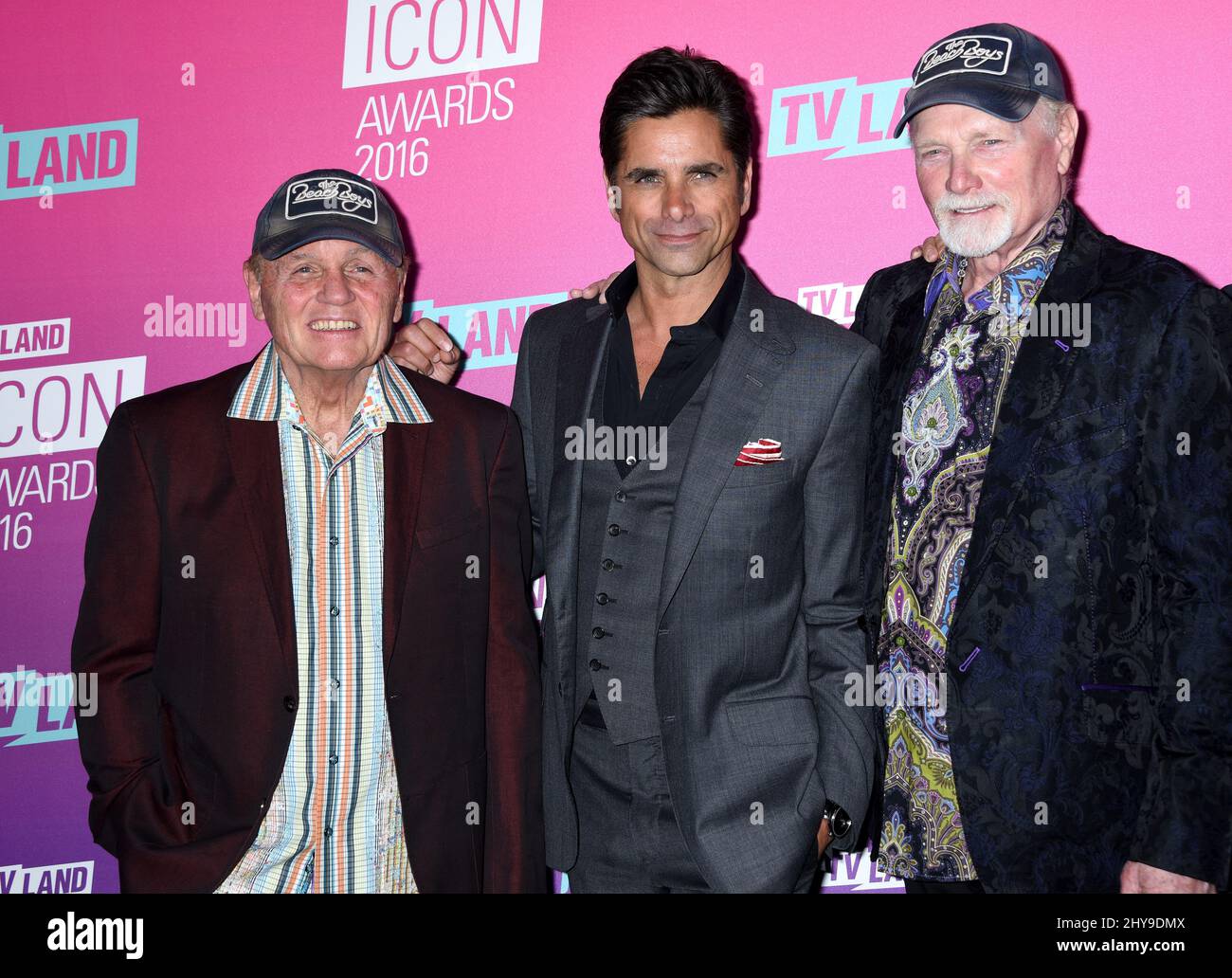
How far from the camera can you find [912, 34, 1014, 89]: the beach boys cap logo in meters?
2.49

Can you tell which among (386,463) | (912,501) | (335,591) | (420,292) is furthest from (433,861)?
(420,292)

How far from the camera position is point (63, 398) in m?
3.87

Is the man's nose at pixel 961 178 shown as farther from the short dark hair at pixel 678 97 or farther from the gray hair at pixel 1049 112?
the short dark hair at pixel 678 97

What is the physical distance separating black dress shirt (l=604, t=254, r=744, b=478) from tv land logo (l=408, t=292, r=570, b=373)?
3.60ft

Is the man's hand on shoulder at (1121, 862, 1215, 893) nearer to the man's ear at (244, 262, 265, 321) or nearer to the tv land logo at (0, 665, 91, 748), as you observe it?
the man's ear at (244, 262, 265, 321)

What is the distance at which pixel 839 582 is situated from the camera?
8.19 ft

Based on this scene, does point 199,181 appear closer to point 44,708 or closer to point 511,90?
point 511,90

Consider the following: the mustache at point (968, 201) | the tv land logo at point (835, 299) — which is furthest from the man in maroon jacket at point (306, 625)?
the tv land logo at point (835, 299)

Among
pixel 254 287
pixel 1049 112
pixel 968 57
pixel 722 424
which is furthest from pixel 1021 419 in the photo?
pixel 254 287

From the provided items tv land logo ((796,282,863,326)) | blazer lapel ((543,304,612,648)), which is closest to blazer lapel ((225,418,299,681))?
blazer lapel ((543,304,612,648))

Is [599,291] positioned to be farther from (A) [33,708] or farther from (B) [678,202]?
(A) [33,708]

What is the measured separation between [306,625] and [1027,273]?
1682 millimetres

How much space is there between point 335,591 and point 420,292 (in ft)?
5.62

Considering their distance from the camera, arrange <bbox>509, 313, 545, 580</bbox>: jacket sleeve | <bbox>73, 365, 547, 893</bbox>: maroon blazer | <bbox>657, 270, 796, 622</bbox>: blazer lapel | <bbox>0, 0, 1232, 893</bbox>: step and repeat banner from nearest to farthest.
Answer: <bbox>73, 365, 547, 893</bbox>: maroon blazer < <bbox>657, 270, 796, 622</bbox>: blazer lapel < <bbox>509, 313, 545, 580</bbox>: jacket sleeve < <bbox>0, 0, 1232, 893</bbox>: step and repeat banner
